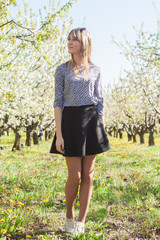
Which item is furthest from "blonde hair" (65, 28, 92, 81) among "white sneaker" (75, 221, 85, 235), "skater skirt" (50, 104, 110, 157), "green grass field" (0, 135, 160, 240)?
"green grass field" (0, 135, 160, 240)

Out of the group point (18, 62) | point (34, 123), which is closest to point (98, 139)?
point (18, 62)

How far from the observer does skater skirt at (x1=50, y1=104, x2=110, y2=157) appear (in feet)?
9.27

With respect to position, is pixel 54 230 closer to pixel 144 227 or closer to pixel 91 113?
pixel 144 227

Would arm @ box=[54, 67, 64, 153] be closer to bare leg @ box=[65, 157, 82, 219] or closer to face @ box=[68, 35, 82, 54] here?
bare leg @ box=[65, 157, 82, 219]

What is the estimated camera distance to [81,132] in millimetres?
2854

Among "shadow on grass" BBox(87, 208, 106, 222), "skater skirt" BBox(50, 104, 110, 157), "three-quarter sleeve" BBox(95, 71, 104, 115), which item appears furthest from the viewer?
"shadow on grass" BBox(87, 208, 106, 222)

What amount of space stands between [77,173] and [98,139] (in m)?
0.44

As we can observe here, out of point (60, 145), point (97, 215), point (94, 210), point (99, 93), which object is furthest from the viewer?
point (94, 210)

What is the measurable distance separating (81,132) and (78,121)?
12 centimetres

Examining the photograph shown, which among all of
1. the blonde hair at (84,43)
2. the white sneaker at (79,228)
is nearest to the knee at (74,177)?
the white sneaker at (79,228)

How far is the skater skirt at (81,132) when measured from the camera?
9.27 ft

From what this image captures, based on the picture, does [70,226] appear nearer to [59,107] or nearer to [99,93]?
[59,107]

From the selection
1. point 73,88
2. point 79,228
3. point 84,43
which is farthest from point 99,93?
point 79,228

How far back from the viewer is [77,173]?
9.36ft
